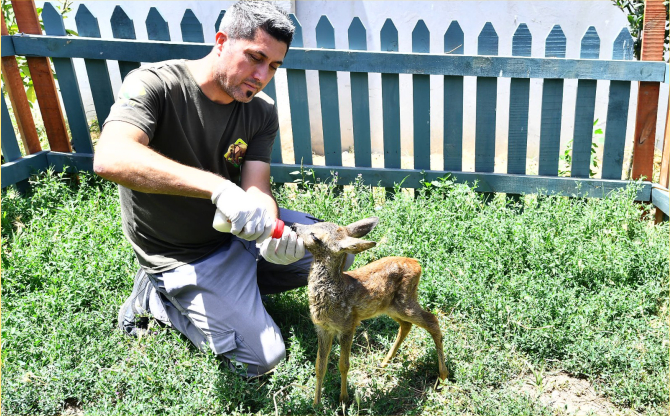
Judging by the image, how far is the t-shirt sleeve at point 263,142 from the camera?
161 inches

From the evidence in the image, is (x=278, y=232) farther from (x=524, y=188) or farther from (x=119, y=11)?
(x=119, y=11)

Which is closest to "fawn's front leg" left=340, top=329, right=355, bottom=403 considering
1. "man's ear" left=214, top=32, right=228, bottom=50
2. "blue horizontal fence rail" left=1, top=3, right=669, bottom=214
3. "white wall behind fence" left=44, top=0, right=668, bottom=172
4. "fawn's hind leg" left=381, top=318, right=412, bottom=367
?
"fawn's hind leg" left=381, top=318, right=412, bottom=367

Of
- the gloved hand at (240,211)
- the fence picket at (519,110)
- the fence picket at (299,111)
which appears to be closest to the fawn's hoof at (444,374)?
the gloved hand at (240,211)

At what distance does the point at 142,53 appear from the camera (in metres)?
5.61

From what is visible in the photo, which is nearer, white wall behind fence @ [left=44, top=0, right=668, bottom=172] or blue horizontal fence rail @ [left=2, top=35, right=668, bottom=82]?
→ blue horizontal fence rail @ [left=2, top=35, right=668, bottom=82]

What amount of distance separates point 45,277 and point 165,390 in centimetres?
171

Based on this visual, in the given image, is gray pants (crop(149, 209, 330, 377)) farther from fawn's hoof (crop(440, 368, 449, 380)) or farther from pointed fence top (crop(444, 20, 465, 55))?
pointed fence top (crop(444, 20, 465, 55))

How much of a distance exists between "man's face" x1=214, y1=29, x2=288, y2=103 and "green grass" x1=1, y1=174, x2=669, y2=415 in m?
1.70

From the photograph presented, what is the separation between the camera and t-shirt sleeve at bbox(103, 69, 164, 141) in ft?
10.6

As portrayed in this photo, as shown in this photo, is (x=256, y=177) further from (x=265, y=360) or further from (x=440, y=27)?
(x=440, y=27)

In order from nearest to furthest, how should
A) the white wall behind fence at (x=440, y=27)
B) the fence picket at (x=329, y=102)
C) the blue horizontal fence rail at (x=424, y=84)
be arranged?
the blue horizontal fence rail at (x=424, y=84)
the fence picket at (x=329, y=102)
the white wall behind fence at (x=440, y=27)

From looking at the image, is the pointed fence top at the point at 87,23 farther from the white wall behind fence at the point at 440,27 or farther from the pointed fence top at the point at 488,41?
the pointed fence top at the point at 488,41

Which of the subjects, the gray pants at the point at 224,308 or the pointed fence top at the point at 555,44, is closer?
the gray pants at the point at 224,308

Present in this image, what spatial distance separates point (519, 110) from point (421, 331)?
274cm
